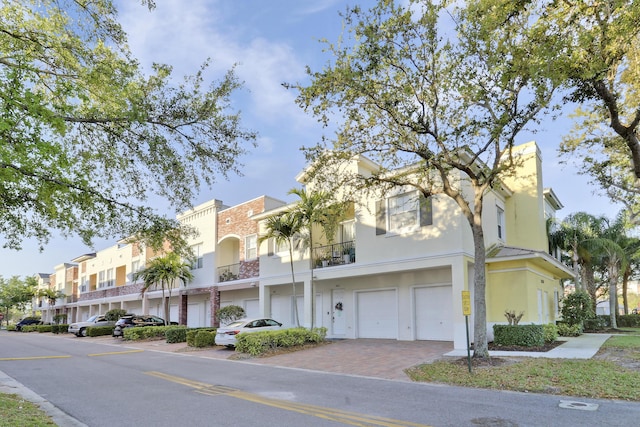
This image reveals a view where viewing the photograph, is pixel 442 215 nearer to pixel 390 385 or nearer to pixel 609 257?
pixel 390 385

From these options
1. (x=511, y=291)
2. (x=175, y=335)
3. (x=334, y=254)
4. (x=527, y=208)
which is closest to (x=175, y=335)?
(x=175, y=335)

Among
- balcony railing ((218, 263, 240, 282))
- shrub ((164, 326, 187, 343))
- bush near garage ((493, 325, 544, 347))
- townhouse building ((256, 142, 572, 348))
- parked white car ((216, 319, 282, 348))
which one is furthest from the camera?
A: balcony railing ((218, 263, 240, 282))

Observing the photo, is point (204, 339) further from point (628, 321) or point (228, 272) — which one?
point (628, 321)

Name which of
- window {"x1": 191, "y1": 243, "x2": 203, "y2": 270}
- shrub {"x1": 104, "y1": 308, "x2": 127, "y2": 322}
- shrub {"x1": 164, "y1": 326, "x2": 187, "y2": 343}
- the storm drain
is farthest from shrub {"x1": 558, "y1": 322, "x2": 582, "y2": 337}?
shrub {"x1": 104, "y1": 308, "x2": 127, "y2": 322}

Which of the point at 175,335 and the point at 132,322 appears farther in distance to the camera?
the point at 132,322

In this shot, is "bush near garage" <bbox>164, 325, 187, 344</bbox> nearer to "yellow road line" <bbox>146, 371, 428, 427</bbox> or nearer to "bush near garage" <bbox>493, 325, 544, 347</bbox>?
"yellow road line" <bbox>146, 371, 428, 427</bbox>

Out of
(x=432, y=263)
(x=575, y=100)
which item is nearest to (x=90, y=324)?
(x=432, y=263)

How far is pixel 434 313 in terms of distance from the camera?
1950cm

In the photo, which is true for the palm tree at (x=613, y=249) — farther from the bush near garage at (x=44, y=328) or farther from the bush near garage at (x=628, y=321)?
the bush near garage at (x=44, y=328)

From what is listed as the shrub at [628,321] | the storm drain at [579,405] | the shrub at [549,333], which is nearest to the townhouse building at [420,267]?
the shrub at [549,333]

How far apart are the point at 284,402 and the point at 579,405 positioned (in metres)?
5.28

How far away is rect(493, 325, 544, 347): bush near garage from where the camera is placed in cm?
1606

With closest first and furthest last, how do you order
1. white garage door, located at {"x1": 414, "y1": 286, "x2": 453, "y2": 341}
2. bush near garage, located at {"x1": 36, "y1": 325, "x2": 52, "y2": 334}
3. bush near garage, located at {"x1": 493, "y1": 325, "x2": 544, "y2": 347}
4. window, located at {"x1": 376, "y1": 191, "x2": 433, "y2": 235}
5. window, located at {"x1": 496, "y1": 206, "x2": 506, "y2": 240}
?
bush near garage, located at {"x1": 493, "y1": 325, "x2": 544, "y2": 347} → window, located at {"x1": 376, "y1": 191, "x2": 433, "y2": 235} → white garage door, located at {"x1": 414, "y1": 286, "x2": 453, "y2": 341} → window, located at {"x1": 496, "y1": 206, "x2": 506, "y2": 240} → bush near garage, located at {"x1": 36, "y1": 325, "x2": 52, "y2": 334}

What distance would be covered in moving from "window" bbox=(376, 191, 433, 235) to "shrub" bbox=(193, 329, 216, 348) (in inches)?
353
